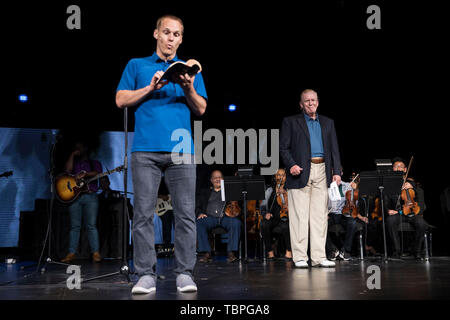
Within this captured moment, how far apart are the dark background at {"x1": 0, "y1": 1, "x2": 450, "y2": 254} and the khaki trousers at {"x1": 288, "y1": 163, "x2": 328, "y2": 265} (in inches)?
105

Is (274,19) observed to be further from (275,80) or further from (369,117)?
(369,117)

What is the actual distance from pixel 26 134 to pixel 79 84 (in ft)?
4.93

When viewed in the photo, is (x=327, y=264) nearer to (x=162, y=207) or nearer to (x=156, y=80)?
(x=156, y=80)

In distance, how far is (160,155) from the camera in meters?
2.63

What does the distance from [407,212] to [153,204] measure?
15.8ft

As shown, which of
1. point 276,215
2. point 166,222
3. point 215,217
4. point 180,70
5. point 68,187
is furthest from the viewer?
point 166,222

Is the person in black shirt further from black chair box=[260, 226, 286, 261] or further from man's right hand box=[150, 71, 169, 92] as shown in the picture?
man's right hand box=[150, 71, 169, 92]

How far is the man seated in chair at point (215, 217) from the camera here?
6.35 metres

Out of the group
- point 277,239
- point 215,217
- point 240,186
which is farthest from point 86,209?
point 277,239

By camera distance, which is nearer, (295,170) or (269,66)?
(295,170)

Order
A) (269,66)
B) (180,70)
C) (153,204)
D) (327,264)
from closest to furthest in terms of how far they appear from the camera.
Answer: (180,70), (153,204), (327,264), (269,66)
